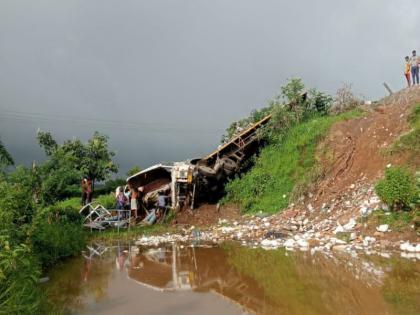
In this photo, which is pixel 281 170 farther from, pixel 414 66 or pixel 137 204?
pixel 414 66

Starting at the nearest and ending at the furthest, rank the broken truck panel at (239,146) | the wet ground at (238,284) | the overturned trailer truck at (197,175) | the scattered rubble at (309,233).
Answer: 1. the wet ground at (238,284)
2. the scattered rubble at (309,233)
3. the overturned trailer truck at (197,175)
4. the broken truck panel at (239,146)

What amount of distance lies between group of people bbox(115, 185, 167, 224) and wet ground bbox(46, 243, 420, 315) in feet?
17.9

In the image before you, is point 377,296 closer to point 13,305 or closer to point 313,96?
point 13,305

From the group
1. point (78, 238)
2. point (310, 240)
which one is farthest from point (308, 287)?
point (78, 238)

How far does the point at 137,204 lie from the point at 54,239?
643 cm

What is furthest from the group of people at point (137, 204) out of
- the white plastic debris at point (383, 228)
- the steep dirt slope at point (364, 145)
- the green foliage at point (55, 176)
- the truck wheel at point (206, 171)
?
the white plastic debris at point (383, 228)

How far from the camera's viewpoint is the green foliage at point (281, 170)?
1506cm

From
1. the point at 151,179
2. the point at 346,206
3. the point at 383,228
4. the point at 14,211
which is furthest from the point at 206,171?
the point at 14,211

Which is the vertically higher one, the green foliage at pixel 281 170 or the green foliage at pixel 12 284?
the green foliage at pixel 281 170

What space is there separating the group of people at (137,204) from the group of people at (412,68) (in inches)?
436

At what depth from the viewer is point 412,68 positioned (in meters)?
15.8

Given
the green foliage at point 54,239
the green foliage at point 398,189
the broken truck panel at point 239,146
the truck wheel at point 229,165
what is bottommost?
the green foliage at point 54,239

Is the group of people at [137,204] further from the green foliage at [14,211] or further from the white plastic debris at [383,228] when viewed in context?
the white plastic debris at [383,228]

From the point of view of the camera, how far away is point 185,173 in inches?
624
